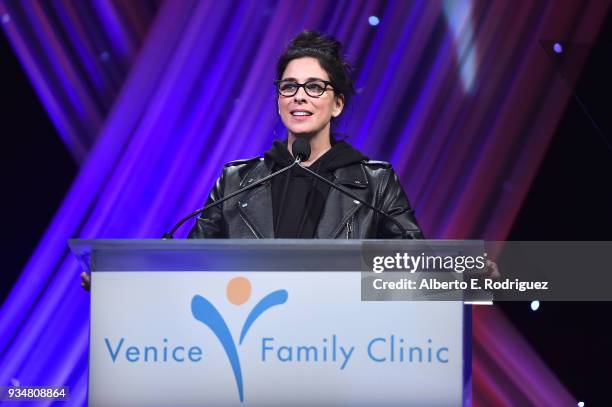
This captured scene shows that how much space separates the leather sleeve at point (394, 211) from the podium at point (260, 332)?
0.77 meters

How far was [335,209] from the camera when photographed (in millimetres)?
2418

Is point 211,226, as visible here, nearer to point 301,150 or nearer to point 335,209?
point 335,209

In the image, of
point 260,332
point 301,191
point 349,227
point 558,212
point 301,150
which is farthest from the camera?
point 558,212

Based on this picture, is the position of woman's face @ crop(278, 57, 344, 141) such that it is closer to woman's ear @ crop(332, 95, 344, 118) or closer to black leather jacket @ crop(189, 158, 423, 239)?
woman's ear @ crop(332, 95, 344, 118)

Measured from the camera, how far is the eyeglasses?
8.28ft

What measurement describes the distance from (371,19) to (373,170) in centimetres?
135

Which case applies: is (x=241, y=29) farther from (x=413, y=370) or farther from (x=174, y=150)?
(x=413, y=370)

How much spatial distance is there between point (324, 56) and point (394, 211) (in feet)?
1.71

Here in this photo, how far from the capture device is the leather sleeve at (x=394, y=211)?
246 centimetres

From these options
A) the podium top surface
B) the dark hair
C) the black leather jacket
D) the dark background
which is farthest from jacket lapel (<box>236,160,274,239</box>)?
the dark background

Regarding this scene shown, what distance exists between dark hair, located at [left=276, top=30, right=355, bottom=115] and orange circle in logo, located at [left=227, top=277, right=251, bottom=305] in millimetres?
1038

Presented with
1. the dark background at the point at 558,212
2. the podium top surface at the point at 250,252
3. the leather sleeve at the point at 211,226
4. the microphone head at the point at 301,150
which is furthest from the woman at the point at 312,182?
the dark background at the point at 558,212

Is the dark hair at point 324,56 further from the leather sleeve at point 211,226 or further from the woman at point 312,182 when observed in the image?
the leather sleeve at point 211,226

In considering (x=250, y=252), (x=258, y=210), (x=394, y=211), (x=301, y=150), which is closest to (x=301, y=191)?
(x=258, y=210)
